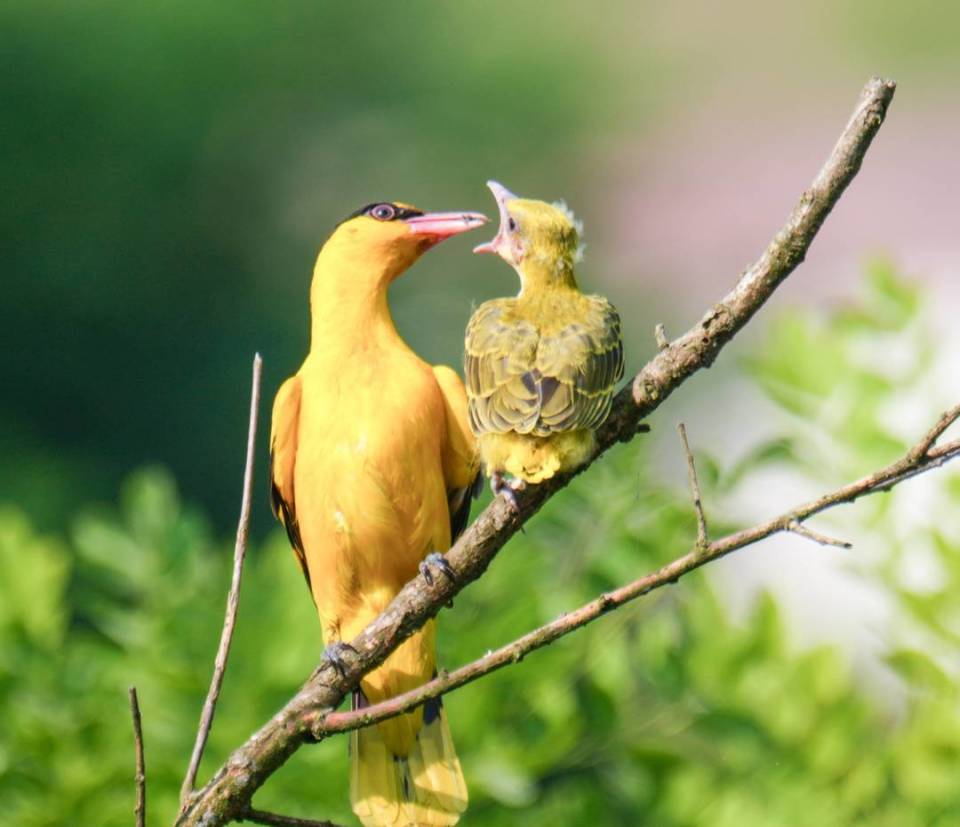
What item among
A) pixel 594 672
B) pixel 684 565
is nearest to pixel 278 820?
pixel 684 565

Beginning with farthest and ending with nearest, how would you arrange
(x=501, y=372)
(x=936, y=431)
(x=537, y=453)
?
1. (x=501, y=372)
2. (x=537, y=453)
3. (x=936, y=431)

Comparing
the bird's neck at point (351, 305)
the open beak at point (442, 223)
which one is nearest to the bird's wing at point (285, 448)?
the bird's neck at point (351, 305)

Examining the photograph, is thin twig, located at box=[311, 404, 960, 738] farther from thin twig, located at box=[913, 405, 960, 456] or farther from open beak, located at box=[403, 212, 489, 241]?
open beak, located at box=[403, 212, 489, 241]

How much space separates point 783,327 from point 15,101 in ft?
23.8

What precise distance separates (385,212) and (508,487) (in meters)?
1.05

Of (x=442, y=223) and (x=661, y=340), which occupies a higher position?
(x=442, y=223)

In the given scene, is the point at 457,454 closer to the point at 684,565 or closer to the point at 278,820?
the point at 278,820

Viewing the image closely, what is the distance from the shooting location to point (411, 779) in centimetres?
361

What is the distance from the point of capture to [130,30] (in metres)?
10.5

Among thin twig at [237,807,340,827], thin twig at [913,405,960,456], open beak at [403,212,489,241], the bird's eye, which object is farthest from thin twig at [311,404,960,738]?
the bird's eye

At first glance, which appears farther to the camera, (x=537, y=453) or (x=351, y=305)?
(x=351, y=305)

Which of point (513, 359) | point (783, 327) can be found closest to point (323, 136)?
point (783, 327)

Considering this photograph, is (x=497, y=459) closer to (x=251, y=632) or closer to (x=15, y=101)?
(x=251, y=632)

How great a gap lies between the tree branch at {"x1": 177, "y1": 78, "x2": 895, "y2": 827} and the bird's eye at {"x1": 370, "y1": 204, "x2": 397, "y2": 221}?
101 cm
